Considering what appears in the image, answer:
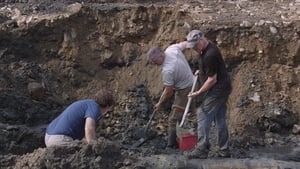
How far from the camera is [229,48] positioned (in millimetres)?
14438

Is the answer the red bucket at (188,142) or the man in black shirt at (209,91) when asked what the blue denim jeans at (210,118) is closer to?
the man in black shirt at (209,91)

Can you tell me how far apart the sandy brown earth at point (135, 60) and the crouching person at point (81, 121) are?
10.9 feet

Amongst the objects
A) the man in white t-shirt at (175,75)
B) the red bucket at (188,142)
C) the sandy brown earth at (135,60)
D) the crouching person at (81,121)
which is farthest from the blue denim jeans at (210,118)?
the sandy brown earth at (135,60)

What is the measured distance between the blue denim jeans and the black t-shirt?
0.48 feet

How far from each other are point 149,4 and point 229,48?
204 centimetres

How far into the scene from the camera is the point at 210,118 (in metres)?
10.9

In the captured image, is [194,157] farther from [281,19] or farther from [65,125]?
[281,19]

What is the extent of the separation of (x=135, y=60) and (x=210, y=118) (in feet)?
13.6

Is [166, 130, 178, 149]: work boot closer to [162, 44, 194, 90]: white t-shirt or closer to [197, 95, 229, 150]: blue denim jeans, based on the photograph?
[162, 44, 194, 90]: white t-shirt

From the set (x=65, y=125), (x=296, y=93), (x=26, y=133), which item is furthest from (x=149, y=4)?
(x=65, y=125)

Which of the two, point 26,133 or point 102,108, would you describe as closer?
point 102,108

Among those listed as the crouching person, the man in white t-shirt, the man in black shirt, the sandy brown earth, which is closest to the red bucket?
the man in white t-shirt

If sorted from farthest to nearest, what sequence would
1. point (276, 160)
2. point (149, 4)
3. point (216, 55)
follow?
point (149, 4), point (276, 160), point (216, 55)

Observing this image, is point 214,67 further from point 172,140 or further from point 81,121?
point 81,121
